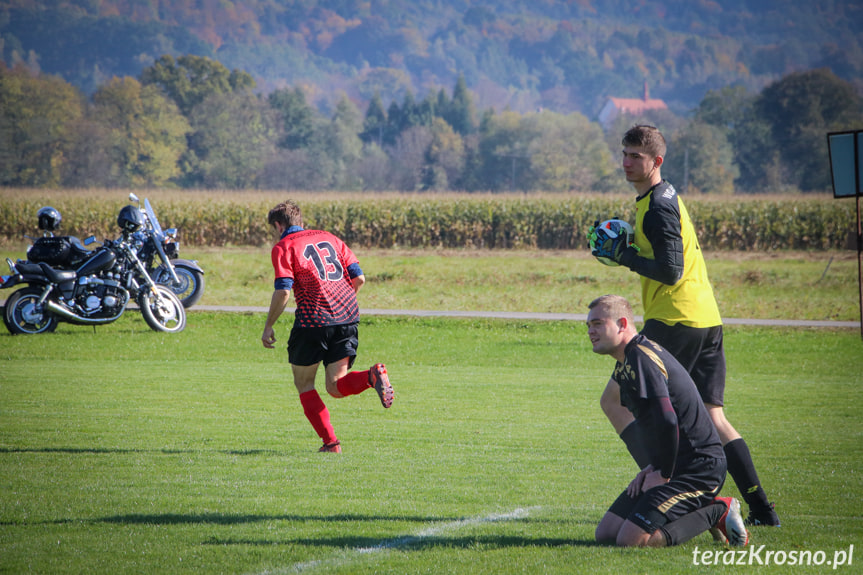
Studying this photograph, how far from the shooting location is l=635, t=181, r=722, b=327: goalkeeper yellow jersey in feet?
17.0

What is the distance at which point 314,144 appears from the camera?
11306 centimetres

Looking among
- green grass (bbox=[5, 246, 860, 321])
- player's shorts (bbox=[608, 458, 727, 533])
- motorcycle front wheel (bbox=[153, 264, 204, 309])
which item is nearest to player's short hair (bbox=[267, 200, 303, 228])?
player's shorts (bbox=[608, 458, 727, 533])

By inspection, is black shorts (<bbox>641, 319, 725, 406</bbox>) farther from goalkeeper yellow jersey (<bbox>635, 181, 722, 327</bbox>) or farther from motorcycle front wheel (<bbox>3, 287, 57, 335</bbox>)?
motorcycle front wheel (<bbox>3, 287, 57, 335</bbox>)

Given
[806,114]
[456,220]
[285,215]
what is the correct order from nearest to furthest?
[285,215] < [456,220] < [806,114]

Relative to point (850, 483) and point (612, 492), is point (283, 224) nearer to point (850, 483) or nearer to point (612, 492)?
point (612, 492)

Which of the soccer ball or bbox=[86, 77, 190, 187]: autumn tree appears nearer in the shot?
the soccer ball

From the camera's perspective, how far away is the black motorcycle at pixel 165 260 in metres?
17.5

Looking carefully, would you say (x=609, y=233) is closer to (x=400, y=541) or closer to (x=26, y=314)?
(x=400, y=541)

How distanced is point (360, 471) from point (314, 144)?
358 feet

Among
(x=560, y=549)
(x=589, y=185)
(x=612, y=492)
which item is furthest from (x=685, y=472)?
(x=589, y=185)

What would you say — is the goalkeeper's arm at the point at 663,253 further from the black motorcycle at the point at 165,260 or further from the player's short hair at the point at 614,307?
the black motorcycle at the point at 165,260

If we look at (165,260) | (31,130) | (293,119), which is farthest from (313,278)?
(293,119)

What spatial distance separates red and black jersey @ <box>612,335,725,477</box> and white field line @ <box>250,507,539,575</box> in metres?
1.13

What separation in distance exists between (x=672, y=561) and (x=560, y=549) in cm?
58
